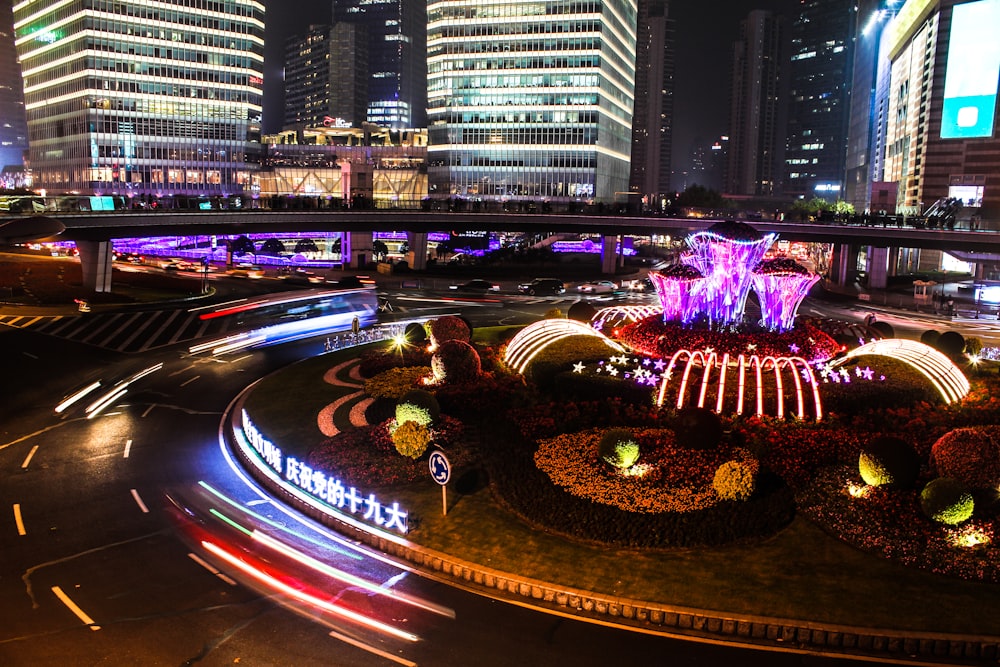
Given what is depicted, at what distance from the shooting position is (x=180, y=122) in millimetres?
155875

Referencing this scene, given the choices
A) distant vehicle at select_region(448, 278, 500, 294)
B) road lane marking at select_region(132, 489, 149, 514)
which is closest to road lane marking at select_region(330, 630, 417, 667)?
road lane marking at select_region(132, 489, 149, 514)

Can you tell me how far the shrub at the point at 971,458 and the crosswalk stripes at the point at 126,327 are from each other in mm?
44105

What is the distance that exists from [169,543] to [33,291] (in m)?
54.0

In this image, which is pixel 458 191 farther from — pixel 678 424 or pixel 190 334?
pixel 678 424

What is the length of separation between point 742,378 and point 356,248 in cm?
7346

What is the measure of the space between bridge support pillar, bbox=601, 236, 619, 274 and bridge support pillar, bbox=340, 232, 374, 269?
30.5 metres

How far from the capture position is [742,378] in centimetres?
2988

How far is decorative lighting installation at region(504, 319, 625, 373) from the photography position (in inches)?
1452

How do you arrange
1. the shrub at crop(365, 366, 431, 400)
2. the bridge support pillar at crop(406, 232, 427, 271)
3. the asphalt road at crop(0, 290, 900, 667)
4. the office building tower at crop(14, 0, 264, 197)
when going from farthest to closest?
the office building tower at crop(14, 0, 264, 197) → the bridge support pillar at crop(406, 232, 427, 271) → the shrub at crop(365, 366, 431, 400) → the asphalt road at crop(0, 290, 900, 667)

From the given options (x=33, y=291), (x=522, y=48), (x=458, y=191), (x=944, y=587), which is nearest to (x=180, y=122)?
(x=458, y=191)

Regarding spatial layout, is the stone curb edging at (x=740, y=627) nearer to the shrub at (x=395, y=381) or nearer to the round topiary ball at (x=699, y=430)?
the round topiary ball at (x=699, y=430)

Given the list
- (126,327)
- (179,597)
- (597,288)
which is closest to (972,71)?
(597,288)

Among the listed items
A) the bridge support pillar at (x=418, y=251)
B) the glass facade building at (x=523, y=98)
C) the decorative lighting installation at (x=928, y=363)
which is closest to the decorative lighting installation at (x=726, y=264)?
the decorative lighting installation at (x=928, y=363)

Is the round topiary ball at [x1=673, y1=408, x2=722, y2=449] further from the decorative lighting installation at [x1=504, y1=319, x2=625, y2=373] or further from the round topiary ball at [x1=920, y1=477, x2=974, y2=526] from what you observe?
the decorative lighting installation at [x1=504, y1=319, x2=625, y2=373]
